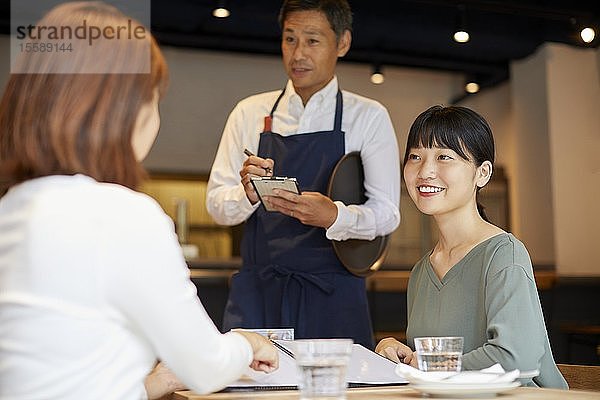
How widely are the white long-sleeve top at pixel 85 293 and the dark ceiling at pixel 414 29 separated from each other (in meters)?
5.20

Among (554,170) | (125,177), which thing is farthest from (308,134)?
(554,170)

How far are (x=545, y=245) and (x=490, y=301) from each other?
19.6ft

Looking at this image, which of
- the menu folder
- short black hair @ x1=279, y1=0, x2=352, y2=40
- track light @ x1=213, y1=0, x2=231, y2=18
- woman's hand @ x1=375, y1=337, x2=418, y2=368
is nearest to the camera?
the menu folder

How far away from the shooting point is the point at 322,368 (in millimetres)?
1263

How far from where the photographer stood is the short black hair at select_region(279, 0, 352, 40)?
295 centimetres

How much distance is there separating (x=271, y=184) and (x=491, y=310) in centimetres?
97

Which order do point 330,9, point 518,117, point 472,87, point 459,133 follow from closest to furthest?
point 459,133
point 330,9
point 518,117
point 472,87

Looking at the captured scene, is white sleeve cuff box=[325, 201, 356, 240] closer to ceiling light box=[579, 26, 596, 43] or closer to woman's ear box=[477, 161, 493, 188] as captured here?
woman's ear box=[477, 161, 493, 188]

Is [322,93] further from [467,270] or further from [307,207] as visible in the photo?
[467,270]

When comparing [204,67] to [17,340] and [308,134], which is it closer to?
[308,134]

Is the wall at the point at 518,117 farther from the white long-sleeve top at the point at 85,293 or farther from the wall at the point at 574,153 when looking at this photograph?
the white long-sleeve top at the point at 85,293

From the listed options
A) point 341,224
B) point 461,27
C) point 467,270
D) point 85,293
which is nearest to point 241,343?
point 85,293

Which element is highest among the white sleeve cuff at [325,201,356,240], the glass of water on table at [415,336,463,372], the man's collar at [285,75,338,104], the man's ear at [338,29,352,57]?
the man's ear at [338,29,352,57]

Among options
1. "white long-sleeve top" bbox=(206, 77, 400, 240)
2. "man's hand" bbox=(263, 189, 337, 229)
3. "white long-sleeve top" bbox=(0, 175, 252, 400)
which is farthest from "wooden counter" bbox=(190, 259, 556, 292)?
"white long-sleeve top" bbox=(0, 175, 252, 400)
